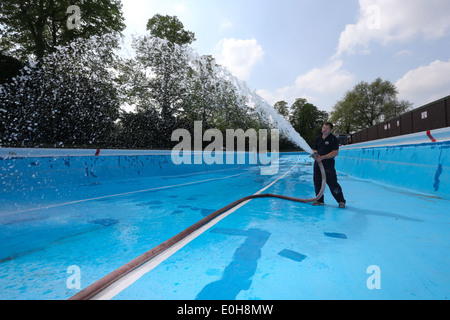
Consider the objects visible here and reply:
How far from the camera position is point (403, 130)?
63.5ft

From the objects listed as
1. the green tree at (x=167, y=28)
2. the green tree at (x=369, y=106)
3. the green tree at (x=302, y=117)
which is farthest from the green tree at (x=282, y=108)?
the green tree at (x=167, y=28)

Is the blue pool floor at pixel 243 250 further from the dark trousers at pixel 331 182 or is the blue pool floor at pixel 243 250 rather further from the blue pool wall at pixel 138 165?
the blue pool wall at pixel 138 165

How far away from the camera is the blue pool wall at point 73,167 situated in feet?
20.5

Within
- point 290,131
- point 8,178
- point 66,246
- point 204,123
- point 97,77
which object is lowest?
point 66,246

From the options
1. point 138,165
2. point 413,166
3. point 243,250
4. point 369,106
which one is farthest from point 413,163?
point 369,106

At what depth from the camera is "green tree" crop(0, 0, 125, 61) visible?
1748 centimetres

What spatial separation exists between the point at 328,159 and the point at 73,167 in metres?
8.66

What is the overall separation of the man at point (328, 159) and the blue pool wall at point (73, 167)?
8.09 m

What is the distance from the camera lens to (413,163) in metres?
6.76

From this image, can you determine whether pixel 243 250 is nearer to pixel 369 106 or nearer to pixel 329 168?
pixel 329 168

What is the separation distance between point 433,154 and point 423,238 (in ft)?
13.7

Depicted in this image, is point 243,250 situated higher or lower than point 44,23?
lower

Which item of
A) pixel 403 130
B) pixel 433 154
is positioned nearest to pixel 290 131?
pixel 433 154
